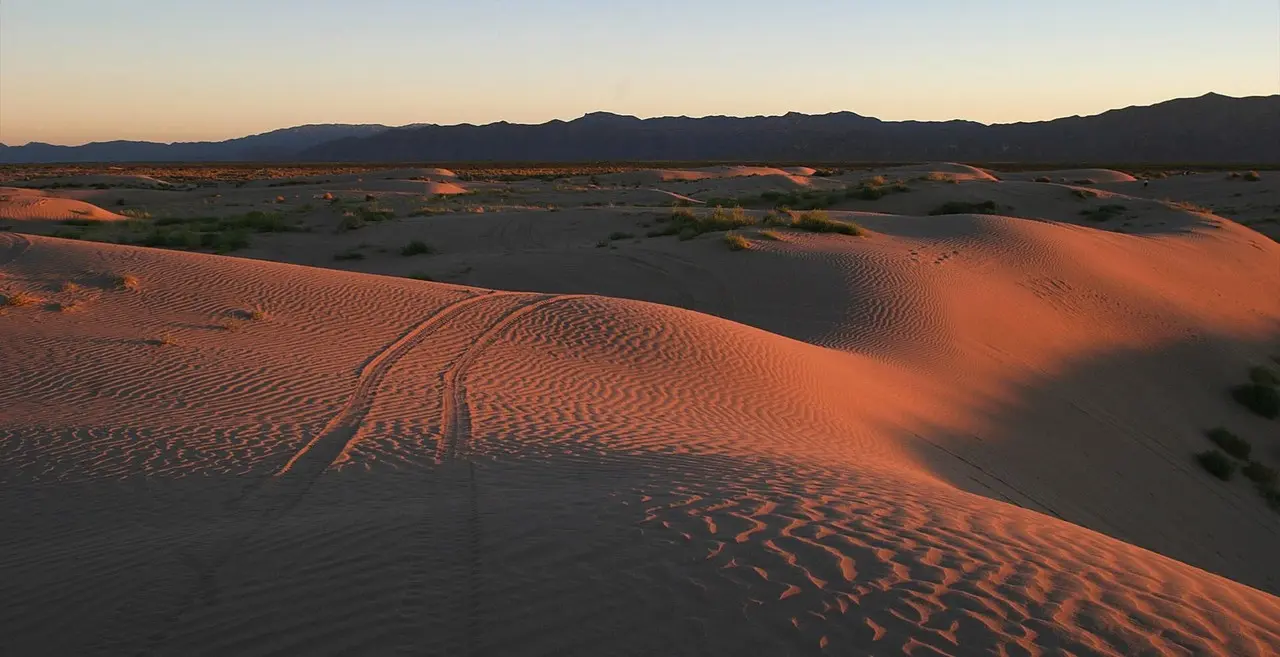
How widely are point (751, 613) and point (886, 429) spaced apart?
6.63m

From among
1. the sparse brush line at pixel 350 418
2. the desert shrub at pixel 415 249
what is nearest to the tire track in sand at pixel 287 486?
the sparse brush line at pixel 350 418

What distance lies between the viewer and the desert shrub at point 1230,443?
13.0 meters

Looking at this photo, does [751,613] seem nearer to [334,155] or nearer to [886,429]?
[886,429]

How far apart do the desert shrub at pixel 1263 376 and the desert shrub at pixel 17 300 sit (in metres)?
18.7

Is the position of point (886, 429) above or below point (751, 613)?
below

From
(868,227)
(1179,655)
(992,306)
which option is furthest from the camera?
(868,227)

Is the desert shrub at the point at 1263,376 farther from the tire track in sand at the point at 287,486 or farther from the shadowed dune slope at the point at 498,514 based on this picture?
the tire track in sand at the point at 287,486

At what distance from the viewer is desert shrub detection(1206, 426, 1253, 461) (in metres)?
13.0

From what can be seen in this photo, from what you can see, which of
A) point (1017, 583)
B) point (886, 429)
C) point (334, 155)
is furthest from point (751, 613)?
point (334, 155)

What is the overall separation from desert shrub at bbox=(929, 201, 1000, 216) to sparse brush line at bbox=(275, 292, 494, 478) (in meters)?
24.6

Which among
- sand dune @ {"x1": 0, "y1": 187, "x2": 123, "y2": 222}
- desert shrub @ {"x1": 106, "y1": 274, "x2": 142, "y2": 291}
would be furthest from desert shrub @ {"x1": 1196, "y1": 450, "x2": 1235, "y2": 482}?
sand dune @ {"x1": 0, "y1": 187, "x2": 123, "y2": 222}

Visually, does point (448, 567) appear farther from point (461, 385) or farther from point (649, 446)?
point (461, 385)

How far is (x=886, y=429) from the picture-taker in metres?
10.1

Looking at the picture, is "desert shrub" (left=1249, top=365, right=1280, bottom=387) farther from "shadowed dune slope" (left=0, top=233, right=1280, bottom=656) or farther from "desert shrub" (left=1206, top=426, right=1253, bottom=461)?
"shadowed dune slope" (left=0, top=233, right=1280, bottom=656)
